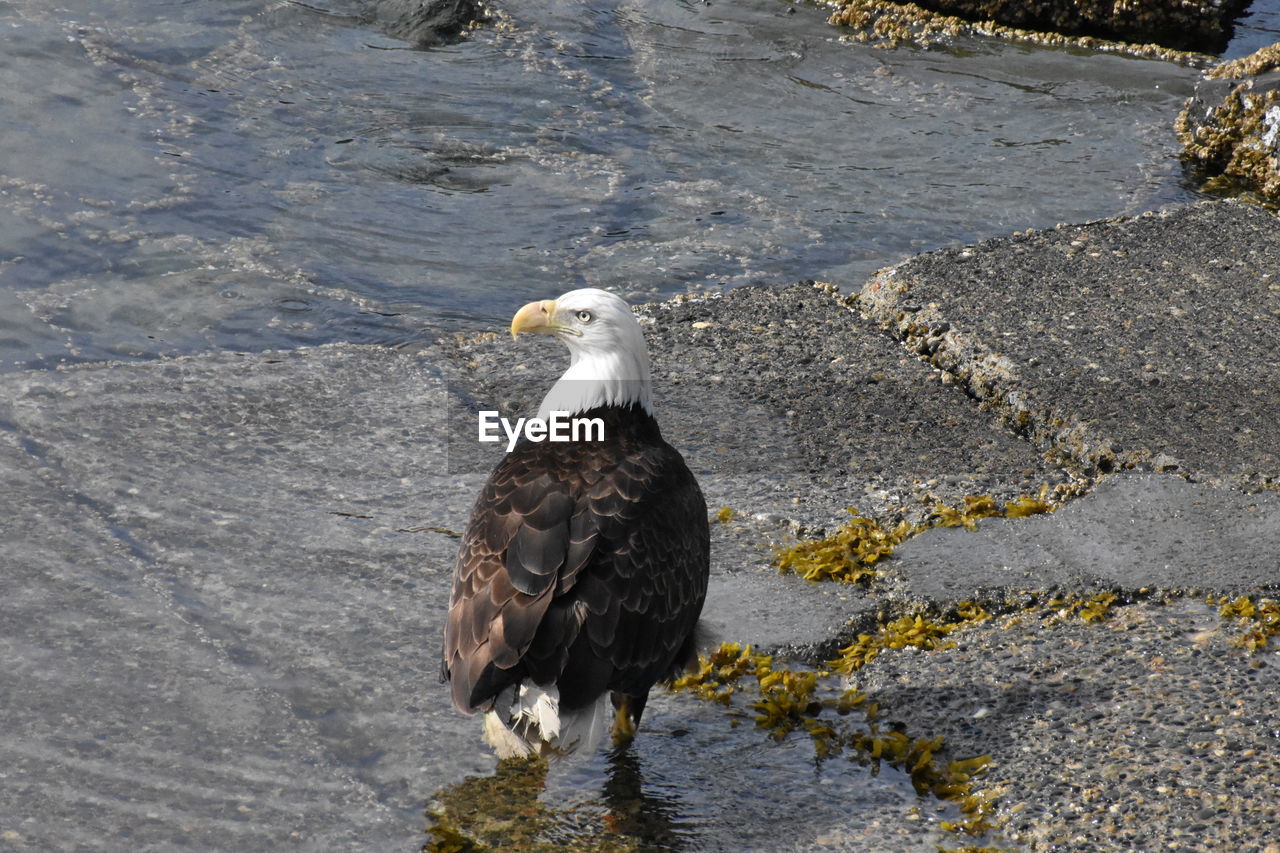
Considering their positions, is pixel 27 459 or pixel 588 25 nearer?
pixel 27 459

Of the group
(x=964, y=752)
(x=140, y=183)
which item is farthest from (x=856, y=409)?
(x=140, y=183)

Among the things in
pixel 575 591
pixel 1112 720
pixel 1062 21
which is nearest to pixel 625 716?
pixel 575 591

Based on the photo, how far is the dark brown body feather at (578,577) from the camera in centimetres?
350

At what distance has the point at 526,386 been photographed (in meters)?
5.79

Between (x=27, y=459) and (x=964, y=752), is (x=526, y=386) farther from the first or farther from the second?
(x=964, y=752)

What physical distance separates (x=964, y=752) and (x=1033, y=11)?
7969mm

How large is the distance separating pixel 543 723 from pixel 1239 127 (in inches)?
263

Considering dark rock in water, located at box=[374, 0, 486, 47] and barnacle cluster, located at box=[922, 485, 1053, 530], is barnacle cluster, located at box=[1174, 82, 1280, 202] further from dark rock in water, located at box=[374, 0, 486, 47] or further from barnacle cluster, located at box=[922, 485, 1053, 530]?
dark rock in water, located at box=[374, 0, 486, 47]

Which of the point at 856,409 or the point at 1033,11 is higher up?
the point at 1033,11

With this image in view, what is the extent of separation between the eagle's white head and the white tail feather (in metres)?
1.02

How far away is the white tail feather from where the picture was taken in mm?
3492

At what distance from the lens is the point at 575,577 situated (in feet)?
11.8

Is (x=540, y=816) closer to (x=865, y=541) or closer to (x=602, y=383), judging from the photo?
(x=602, y=383)

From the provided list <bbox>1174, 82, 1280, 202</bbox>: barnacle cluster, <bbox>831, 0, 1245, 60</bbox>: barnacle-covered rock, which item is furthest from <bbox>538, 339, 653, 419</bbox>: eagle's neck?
<bbox>831, 0, 1245, 60</bbox>: barnacle-covered rock
